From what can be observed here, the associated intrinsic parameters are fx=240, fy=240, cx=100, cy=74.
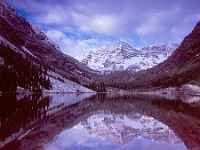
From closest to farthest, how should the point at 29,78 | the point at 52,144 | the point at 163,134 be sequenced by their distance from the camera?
1. the point at 52,144
2. the point at 163,134
3. the point at 29,78

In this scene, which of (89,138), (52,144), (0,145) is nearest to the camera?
(0,145)

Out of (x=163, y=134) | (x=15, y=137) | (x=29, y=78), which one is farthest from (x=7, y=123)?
(x=29, y=78)

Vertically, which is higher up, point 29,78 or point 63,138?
point 29,78

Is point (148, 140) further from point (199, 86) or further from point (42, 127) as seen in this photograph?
point (199, 86)

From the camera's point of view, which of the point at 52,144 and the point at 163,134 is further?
the point at 163,134

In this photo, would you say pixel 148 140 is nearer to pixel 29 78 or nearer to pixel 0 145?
pixel 0 145

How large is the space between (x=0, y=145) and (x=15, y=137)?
3.15 m

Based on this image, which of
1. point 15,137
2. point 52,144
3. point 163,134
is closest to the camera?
point 52,144

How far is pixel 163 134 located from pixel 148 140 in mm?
3728

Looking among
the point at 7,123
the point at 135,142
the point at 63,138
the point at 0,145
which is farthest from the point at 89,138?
the point at 7,123

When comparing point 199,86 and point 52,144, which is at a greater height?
point 199,86

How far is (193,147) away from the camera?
767 inches

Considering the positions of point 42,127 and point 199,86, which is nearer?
point 42,127

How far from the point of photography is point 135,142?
22.2 meters
